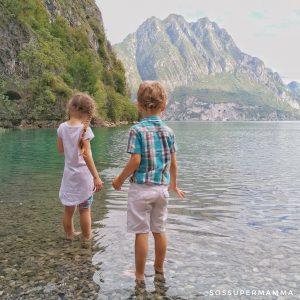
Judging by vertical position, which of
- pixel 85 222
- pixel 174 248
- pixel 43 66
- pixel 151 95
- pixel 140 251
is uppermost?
pixel 43 66

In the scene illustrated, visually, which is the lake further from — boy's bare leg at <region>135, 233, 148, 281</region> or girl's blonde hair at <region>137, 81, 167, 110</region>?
girl's blonde hair at <region>137, 81, 167, 110</region>

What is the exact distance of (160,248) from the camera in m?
6.14

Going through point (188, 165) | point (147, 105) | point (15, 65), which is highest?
point (15, 65)

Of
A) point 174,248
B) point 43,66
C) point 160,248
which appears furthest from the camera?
point 43,66

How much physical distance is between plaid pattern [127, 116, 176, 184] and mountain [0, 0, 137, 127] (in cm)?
5679

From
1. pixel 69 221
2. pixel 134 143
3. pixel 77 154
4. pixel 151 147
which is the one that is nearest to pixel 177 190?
pixel 151 147

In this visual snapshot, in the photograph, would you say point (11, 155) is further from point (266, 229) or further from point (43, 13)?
point (43, 13)

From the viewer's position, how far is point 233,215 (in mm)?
10992

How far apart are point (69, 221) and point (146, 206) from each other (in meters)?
2.69

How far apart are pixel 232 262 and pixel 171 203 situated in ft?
18.7

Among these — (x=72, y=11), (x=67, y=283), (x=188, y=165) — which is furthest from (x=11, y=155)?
(x=72, y=11)

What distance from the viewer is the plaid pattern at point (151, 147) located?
5.68 metres

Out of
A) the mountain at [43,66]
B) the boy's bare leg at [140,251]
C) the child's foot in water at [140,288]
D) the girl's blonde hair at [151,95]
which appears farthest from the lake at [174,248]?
the mountain at [43,66]

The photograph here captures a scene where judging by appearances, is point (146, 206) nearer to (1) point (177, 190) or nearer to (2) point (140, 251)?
(2) point (140, 251)
